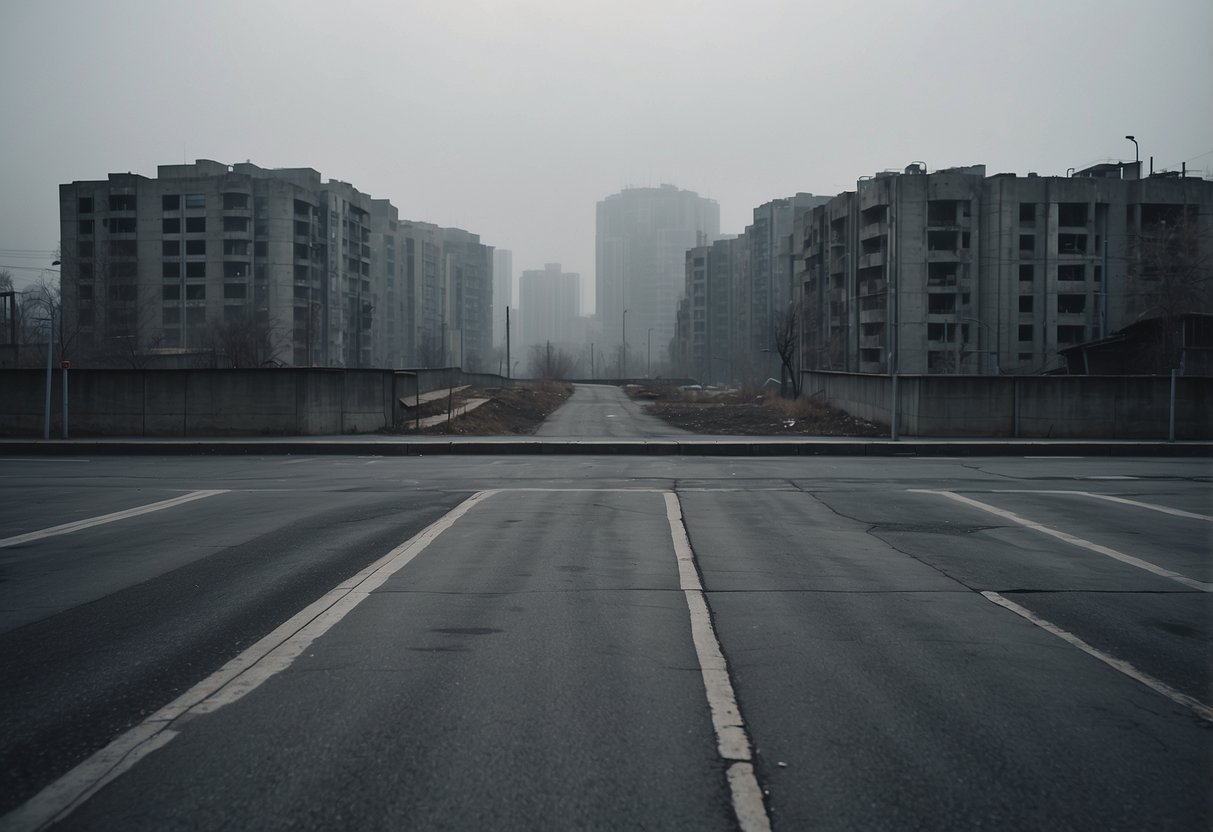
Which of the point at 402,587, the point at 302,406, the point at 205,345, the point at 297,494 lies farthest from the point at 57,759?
the point at 205,345

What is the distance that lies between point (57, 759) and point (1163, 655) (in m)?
6.38

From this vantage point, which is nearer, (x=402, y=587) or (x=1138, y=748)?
(x=1138, y=748)

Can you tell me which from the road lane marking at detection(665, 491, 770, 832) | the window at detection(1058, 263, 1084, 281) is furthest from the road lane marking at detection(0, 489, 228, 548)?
the window at detection(1058, 263, 1084, 281)

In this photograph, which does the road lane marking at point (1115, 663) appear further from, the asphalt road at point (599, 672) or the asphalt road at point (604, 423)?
the asphalt road at point (604, 423)

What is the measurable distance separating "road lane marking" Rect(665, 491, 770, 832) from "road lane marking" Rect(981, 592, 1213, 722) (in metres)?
2.43

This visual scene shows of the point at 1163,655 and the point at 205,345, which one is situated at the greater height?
the point at 205,345

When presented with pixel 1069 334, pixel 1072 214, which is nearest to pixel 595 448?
pixel 1069 334

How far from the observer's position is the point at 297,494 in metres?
14.4

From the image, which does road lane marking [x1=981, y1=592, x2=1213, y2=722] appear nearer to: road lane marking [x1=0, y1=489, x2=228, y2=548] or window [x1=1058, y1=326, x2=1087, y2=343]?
road lane marking [x1=0, y1=489, x2=228, y2=548]

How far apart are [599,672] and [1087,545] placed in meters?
7.18

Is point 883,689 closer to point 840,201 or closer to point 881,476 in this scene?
point 881,476

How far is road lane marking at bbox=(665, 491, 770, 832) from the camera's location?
3.49 m

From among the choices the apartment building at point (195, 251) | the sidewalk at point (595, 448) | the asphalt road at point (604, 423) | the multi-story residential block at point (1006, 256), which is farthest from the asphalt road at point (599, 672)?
the apartment building at point (195, 251)

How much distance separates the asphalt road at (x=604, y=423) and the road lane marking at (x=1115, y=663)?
21.0 metres
